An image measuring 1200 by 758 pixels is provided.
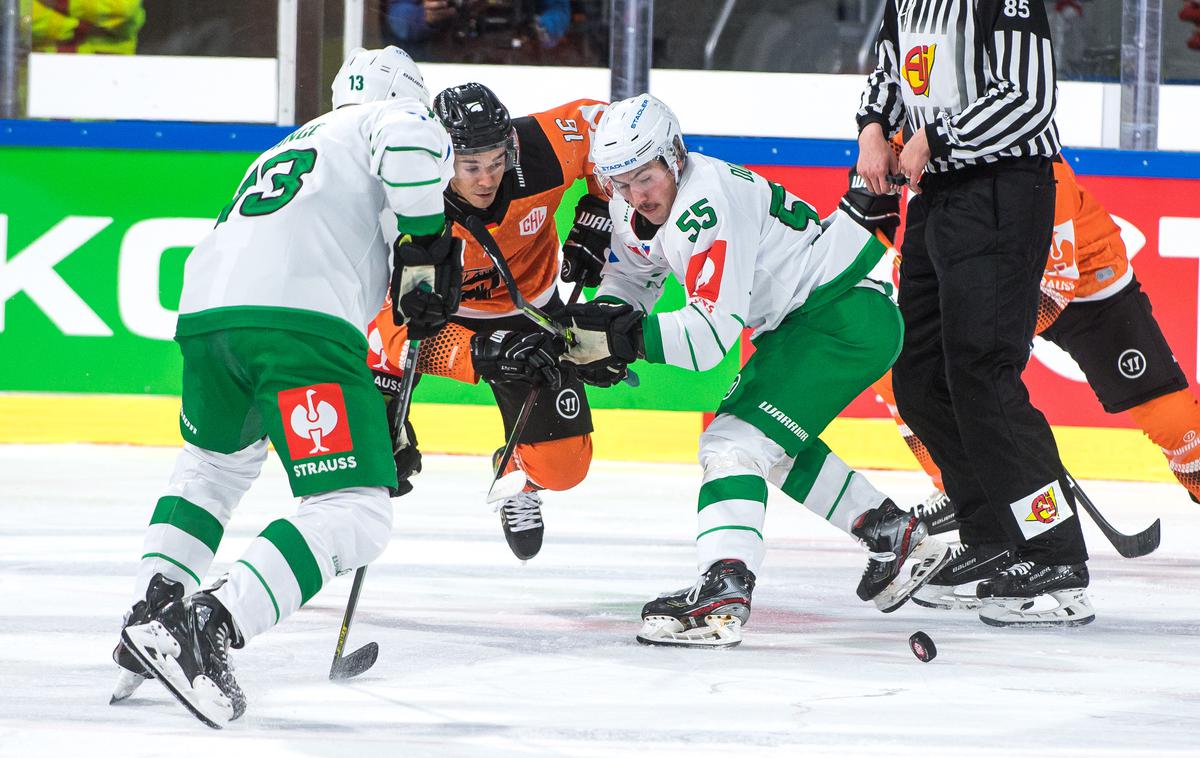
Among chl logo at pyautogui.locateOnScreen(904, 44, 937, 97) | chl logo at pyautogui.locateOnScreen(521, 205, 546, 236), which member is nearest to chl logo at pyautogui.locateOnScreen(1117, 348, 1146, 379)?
chl logo at pyautogui.locateOnScreen(904, 44, 937, 97)

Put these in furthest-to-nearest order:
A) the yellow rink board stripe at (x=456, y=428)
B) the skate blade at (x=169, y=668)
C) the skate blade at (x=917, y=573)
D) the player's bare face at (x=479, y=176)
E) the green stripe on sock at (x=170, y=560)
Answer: the yellow rink board stripe at (x=456, y=428)
the player's bare face at (x=479, y=176)
the skate blade at (x=917, y=573)
the green stripe on sock at (x=170, y=560)
the skate blade at (x=169, y=668)

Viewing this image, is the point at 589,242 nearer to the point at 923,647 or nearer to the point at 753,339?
the point at 753,339

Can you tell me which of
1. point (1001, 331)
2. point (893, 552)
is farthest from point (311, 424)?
point (1001, 331)

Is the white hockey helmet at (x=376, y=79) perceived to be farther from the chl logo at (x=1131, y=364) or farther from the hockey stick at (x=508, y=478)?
the chl logo at (x=1131, y=364)

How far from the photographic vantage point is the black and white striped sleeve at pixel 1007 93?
3119 mm

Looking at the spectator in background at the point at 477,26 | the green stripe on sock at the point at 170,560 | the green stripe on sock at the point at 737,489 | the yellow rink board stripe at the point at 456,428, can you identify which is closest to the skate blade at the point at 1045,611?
the green stripe on sock at the point at 737,489

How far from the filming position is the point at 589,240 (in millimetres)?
3684

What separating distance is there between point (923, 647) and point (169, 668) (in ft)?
4.40

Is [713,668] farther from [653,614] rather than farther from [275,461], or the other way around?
[275,461]

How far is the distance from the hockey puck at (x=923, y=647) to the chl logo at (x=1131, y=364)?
1453 millimetres

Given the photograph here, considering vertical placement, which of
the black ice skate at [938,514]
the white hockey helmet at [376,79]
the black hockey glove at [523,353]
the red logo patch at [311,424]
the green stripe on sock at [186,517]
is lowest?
the black ice skate at [938,514]

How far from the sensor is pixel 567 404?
402 cm

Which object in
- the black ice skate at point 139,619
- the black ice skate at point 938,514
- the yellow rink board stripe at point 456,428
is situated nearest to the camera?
the black ice skate at point 139,619

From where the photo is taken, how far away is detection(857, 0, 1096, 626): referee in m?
3.12
